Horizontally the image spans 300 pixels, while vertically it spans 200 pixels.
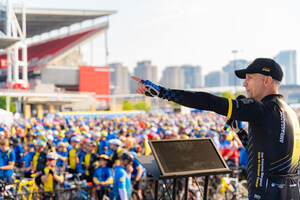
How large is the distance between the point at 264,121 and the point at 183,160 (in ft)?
2.78

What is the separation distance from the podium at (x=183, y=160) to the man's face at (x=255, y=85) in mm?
767

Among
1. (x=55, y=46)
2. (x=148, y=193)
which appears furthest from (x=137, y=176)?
(x=55, y=46)

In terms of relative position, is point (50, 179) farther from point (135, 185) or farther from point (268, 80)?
point (268, 80)

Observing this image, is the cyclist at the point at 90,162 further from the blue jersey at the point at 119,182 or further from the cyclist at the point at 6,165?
the cyclist at the point at 6,165

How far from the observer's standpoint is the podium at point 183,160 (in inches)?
107

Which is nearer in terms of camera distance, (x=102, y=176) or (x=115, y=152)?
(x=102, y=176)

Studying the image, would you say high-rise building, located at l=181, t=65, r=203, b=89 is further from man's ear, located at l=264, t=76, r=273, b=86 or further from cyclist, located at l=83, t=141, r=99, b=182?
man's ear, located at l=264, t=76, r=273, b=86

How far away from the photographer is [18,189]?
23.7 feet

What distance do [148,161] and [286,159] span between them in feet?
4.00

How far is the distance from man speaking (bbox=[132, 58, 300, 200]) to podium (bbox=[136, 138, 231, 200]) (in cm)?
46

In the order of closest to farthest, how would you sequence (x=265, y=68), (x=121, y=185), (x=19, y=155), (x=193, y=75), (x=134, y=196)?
(x=265, y=68), (x=121, y=185), (x=134, y=196), (x=19, y=155), (x=193, y=75)

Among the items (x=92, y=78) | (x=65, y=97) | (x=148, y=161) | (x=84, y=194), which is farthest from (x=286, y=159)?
(x=92, y=78)

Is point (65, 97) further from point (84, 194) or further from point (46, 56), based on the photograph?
point (84, 194)

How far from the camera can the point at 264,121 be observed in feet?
7.71
